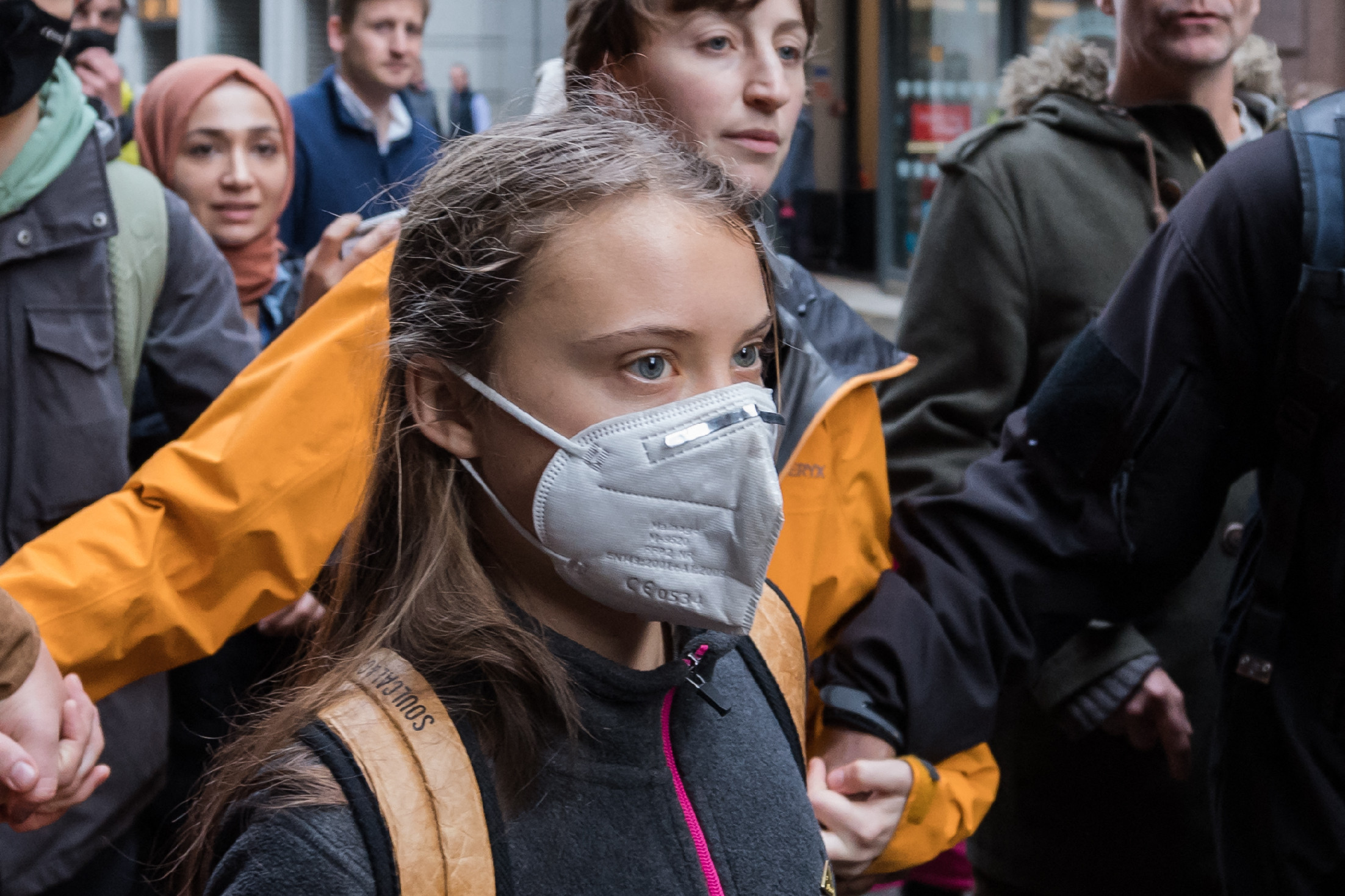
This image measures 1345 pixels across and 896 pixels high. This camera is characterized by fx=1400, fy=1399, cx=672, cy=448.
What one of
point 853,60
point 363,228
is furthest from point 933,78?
point 363,228

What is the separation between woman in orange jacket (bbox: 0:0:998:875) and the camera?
1.95 m

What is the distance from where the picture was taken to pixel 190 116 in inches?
159

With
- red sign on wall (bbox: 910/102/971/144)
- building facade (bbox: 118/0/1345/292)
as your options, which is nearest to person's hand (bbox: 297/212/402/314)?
building facade (bbox: 118/0/1345/292)

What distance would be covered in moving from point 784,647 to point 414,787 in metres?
0.58

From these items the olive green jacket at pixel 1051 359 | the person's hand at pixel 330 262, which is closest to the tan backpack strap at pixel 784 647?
the olive green jacket at pixel 1051 359

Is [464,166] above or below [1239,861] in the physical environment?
above

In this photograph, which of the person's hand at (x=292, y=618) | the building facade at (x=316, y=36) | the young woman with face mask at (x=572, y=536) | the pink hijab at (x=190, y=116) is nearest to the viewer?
the young woman with face mask at (x=572, y=536)

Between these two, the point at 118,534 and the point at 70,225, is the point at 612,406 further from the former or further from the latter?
the point at 70,225

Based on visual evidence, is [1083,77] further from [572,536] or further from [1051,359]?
[572,536]

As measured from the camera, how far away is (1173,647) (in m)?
2.58

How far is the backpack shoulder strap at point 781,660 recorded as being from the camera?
5.41ft

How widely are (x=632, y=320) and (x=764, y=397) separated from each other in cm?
18

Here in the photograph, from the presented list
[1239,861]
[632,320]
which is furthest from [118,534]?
[1239,861]

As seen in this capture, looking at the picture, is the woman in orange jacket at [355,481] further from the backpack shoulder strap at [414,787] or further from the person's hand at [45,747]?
the backpack shoulder strap at [414,787]
